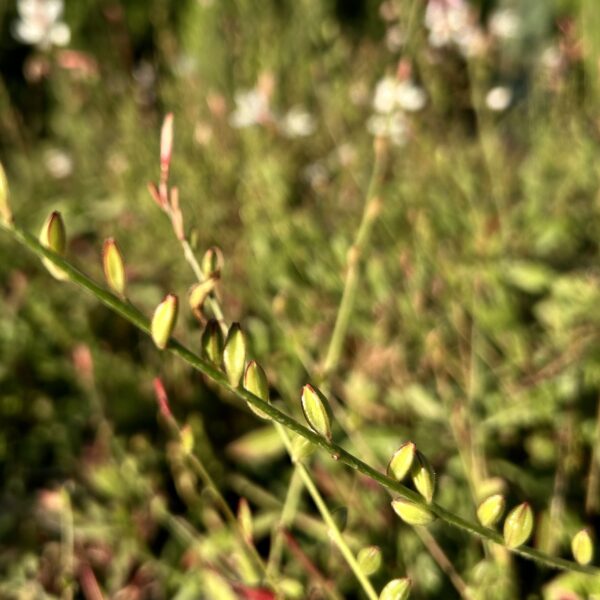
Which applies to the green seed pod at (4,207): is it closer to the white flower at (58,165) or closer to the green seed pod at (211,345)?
the green seed pod at (211,345)

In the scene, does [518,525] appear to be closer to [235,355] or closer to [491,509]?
[491,509]

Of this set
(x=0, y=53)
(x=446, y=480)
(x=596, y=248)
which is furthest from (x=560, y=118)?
(x=0, y=53)

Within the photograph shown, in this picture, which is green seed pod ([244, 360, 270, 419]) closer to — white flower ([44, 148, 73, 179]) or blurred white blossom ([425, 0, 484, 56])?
blurred white blossom ([425, 0, 484, 56])

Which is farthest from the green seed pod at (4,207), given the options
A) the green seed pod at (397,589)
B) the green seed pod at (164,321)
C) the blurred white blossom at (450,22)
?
the blurred white blossom at (450,22)

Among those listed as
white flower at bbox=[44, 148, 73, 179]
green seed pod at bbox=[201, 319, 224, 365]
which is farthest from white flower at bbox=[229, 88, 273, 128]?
green seed pod at bbox=[201, 319, 224, 365]

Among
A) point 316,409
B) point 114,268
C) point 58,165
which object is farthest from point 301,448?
point 58,165

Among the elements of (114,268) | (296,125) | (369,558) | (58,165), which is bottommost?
(58,165)

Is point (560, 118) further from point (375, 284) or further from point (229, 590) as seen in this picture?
point (229, 590)
